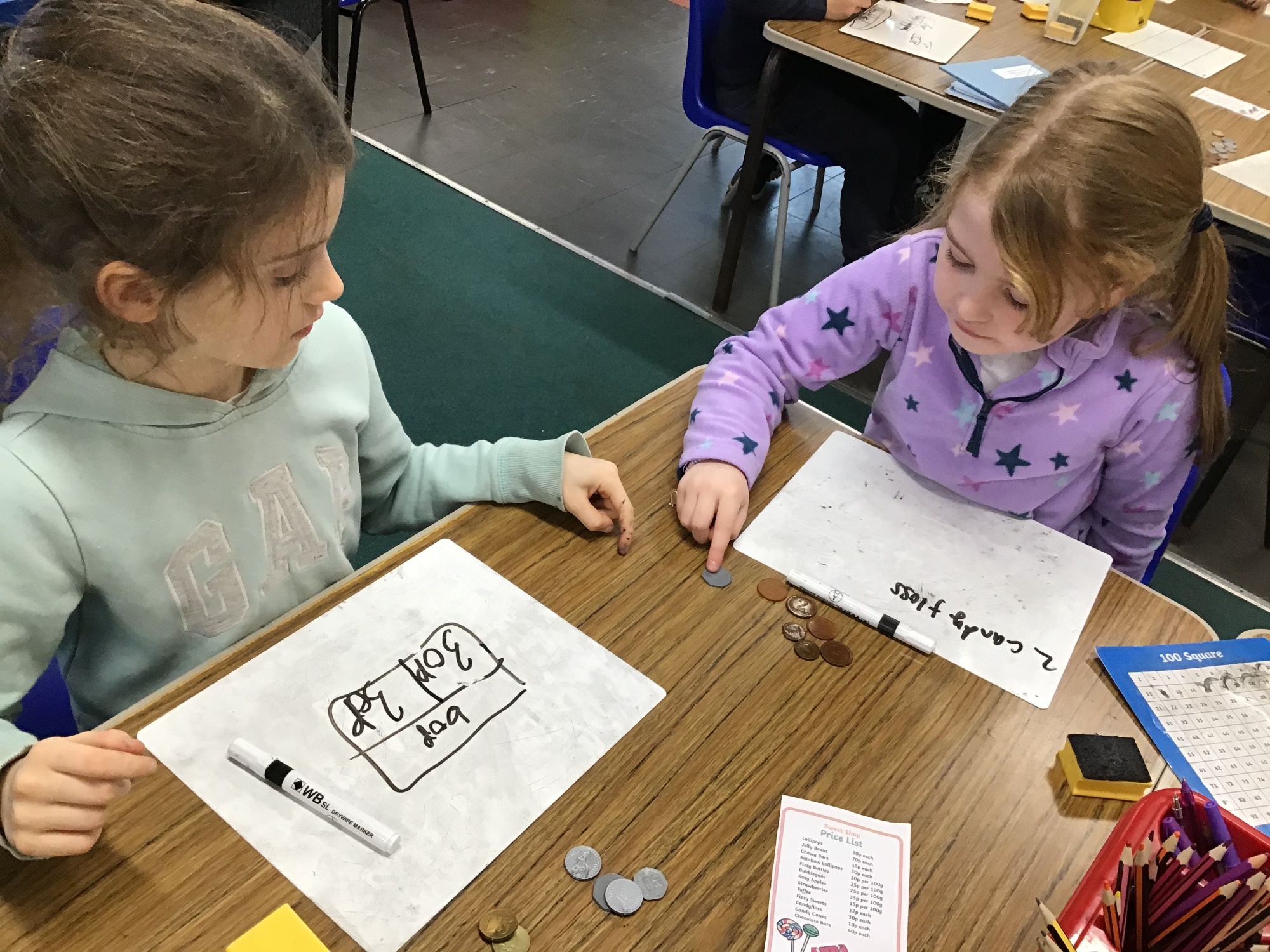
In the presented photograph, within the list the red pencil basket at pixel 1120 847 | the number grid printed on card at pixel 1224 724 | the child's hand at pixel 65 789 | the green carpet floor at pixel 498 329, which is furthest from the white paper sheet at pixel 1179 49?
the child's hand at pixel 65 789

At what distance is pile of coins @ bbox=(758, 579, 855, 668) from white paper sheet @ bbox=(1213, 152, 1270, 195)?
1357 mm

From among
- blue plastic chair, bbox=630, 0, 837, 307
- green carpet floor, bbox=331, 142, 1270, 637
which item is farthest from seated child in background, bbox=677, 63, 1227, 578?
blue plastic chair, bbox=630, 0, 837, 307

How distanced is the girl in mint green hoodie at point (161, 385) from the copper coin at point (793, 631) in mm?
173

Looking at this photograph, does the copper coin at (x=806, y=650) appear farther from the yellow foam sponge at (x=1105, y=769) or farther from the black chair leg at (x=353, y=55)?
the black chair leg at (x=353, y=55)

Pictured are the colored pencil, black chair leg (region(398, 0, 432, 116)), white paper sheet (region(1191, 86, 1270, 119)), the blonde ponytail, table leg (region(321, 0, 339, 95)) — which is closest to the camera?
the colored pencil

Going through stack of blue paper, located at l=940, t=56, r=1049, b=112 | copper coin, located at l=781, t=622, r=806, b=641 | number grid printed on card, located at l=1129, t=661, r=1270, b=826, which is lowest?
copper coin, located at l=781, t=622, r=806, b=641

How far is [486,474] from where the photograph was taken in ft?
2.97

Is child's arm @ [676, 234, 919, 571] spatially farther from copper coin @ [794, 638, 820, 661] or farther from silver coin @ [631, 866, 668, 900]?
silver coin @ [631, 866, 668, 900]

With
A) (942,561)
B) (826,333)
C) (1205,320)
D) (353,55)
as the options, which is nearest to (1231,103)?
(1205,320)

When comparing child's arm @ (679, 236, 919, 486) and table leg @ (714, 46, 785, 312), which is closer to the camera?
child's arm @ (679, 236, 919, 486)

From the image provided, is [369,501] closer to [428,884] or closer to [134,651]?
[134,651]

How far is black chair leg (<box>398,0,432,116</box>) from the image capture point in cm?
326

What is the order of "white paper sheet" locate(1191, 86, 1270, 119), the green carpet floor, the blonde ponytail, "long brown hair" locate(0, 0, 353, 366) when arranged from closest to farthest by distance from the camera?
"long brown hair" locate(0, 0, 353, 366) < the blonde ponytail < "white paper sheet" locate(1191, 86, 1270, 119) < the green carpet floor

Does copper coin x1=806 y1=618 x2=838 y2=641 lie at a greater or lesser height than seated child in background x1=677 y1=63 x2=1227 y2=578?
lesser
